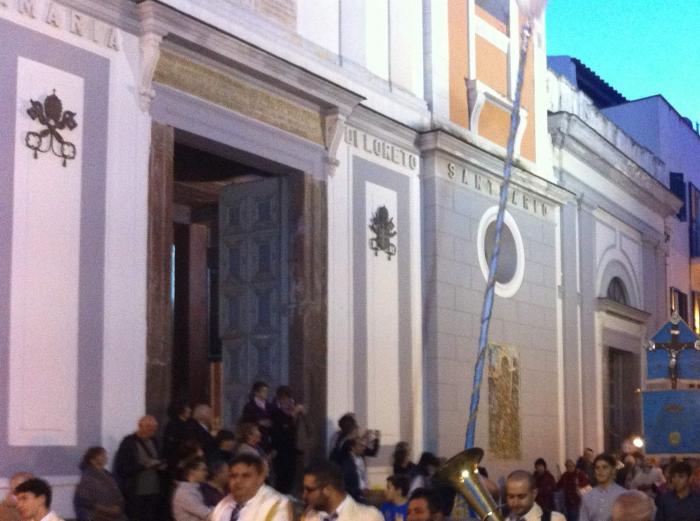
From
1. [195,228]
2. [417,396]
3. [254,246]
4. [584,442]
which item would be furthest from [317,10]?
[584,442]

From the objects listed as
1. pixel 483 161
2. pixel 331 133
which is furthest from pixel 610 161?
pixel 331 133

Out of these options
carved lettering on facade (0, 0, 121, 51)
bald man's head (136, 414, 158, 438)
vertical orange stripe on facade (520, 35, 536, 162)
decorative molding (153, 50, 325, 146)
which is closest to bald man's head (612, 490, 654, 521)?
bald man's head (136, 414, 158, 438)

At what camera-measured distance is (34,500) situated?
7633 millimetres

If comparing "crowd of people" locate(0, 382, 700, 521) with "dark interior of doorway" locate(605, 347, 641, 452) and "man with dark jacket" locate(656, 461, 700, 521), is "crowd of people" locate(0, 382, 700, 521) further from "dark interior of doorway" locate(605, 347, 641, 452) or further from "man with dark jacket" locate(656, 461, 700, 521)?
"dark interior of doorway" locate(605, 347, 641, 452)

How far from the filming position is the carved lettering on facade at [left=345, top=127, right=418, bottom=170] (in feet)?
52.4

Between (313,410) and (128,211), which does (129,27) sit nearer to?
(128,211)

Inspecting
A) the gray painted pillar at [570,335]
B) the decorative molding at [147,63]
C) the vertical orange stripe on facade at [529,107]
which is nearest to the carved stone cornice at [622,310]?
the gray painted pillar at [570,335]

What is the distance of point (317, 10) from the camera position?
50.7ft

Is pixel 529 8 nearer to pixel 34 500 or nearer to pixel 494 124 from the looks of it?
pixel 494 124

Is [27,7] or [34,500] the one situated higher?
[27,7]

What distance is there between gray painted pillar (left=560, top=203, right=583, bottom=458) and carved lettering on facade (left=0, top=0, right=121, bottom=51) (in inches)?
439

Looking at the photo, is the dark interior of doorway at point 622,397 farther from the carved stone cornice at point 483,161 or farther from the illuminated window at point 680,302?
the carved stone cornice at point 483,161

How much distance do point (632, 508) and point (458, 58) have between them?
13774mm

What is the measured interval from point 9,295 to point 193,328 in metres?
7.17
